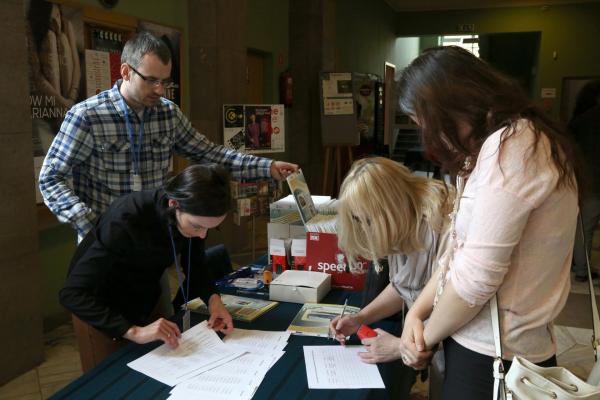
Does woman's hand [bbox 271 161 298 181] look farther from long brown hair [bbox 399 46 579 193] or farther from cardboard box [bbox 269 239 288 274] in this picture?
long brown hair [bbox 399 46 579 193]

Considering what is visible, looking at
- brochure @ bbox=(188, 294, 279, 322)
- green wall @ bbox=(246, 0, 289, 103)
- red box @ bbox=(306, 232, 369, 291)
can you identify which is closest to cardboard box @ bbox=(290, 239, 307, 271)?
red box @ bbox=(306, 232, 369, 291)

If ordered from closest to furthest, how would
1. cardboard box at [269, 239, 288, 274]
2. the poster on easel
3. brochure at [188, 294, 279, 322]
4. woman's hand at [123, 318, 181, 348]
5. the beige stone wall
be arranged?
woman's hand at [123, 318, 181, 348] < brochure at [188, 294, 279, 322] < cardboard box at [269, 239, 288, 274] < the beige stone wall < the poster on easel

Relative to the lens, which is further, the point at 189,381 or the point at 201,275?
the point at 201,275

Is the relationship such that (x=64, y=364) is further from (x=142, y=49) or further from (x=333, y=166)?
(x=333, y=166)

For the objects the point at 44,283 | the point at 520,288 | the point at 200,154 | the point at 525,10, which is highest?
the point at 525,10

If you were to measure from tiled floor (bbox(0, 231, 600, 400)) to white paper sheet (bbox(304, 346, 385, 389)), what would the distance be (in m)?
1.26

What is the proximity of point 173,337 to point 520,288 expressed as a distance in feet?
3.18

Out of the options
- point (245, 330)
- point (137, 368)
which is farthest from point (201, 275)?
point (137, 368)

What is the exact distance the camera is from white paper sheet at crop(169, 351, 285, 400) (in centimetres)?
132

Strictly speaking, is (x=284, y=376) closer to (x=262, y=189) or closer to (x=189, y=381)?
(x=189, y=381)

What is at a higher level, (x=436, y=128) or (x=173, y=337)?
(x=436, y=128)

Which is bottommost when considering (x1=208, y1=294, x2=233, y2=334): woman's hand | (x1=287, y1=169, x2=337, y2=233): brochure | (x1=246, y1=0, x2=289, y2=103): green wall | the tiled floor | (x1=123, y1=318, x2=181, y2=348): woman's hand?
the tiled floor

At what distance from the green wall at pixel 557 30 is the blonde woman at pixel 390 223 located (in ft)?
28.9

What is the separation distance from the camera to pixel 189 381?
4.54 feet
